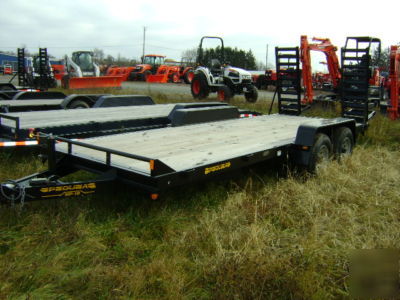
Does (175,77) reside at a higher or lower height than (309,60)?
higher

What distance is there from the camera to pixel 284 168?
17.5 ft

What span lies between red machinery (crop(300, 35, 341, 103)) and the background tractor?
130 inches

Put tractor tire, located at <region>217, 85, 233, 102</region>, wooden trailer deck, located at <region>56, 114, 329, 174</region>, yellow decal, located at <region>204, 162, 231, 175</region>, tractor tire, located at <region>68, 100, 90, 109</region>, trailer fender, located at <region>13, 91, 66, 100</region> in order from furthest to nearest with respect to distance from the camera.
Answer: tractor tire, located at <region>217, 85, 233, 102</region>
trailer fender, located at <region>13, 91, 66, 100</region>
tractor tire, located at <region>68, 100, 90, 109</region>
wooden trailer deck, located at <region>56, 114, 329, 174</region>
yellow decal, located at <region>204, 162, 231, 175</region>

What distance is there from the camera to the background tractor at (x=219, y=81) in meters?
15.8

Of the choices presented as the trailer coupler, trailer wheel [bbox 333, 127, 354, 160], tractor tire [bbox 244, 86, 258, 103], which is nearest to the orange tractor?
tractor tire [bbox 244, 86, 258, 103]

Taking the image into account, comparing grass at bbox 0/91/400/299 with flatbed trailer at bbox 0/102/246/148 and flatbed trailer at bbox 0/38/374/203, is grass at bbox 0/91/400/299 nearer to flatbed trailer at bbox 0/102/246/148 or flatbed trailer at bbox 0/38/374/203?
flatbed trailer at bbox 0/38/374/203

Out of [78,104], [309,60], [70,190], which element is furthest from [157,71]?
[70,190]

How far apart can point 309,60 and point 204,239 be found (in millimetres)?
10861

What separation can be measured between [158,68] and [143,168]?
105 feet

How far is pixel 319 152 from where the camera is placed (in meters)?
5.11

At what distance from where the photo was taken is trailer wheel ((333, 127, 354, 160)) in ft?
19.0

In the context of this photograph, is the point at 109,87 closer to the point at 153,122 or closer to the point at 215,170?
the point at 153,122

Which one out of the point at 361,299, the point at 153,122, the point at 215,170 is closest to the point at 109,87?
the point at 153,122

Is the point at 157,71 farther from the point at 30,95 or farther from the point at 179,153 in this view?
the point at 179,153
